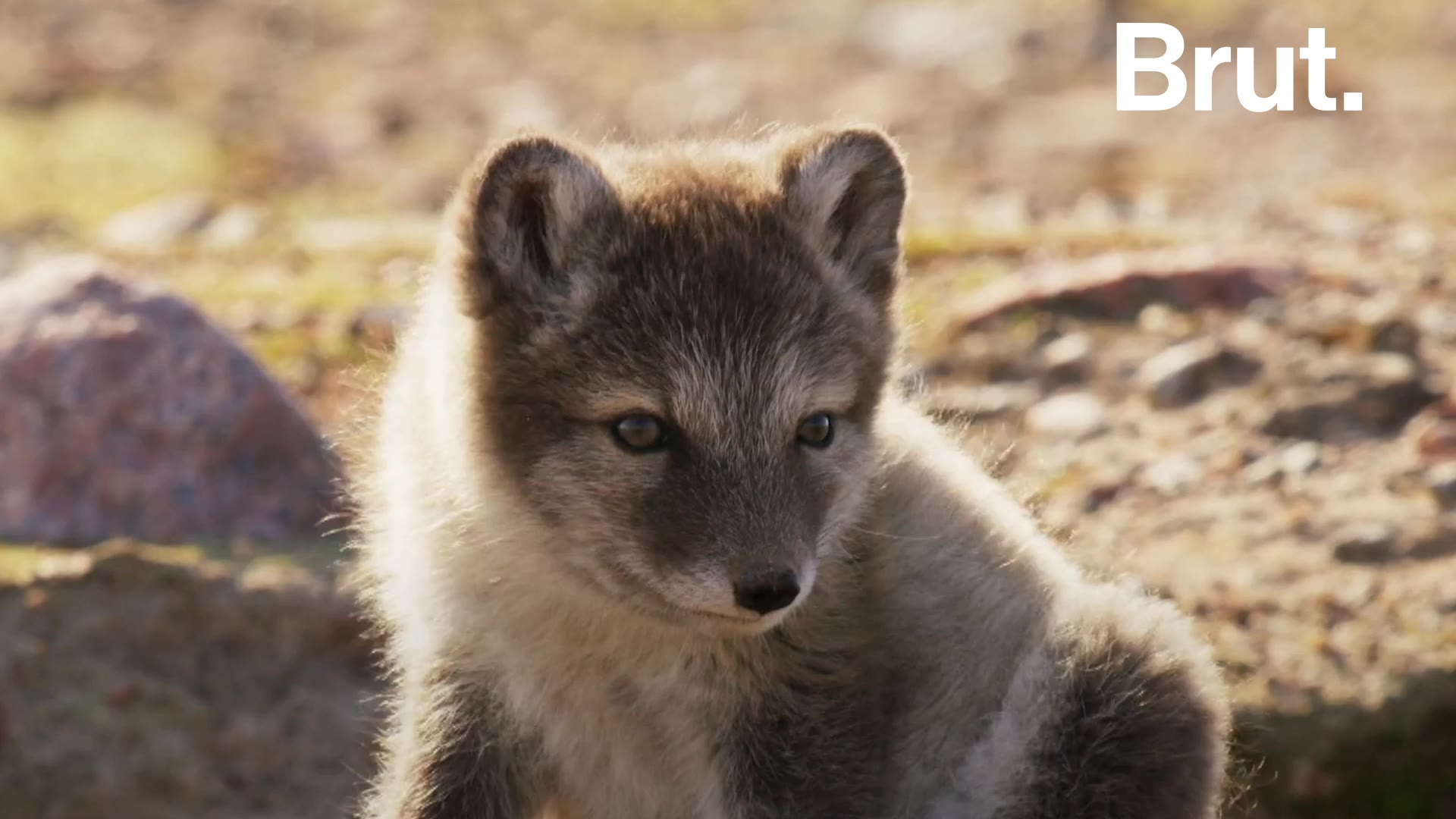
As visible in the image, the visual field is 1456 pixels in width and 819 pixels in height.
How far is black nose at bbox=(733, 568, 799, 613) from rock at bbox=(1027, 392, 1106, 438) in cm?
366

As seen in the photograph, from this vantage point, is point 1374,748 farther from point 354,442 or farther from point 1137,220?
point 1137,220

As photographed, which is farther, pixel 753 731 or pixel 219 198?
pixel 219 198

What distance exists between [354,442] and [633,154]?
1245 mm

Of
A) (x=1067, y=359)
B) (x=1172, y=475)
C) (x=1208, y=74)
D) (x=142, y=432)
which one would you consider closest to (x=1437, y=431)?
(x=1172, y=475)

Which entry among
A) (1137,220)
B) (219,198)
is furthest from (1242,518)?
(219,198)

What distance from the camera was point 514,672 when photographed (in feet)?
16.5

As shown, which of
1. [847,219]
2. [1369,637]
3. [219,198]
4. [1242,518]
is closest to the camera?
[847,219]

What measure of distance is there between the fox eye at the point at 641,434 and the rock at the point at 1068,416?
11.7 ft

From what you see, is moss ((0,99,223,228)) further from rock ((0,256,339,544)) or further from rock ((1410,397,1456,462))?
rock ((1410,397,1456,462))

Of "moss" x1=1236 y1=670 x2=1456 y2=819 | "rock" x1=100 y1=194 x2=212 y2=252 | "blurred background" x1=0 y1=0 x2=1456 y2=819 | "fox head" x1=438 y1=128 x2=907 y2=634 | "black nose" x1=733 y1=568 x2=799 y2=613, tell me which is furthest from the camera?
"rock" x1=100 y1=194 x2=212 y2=252

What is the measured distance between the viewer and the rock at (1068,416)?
25.9 ft

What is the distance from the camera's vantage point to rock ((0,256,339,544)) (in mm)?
7281

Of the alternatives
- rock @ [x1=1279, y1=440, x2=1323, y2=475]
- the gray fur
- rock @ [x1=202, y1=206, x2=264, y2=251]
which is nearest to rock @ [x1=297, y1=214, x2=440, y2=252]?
rock @ [x1=202, y1=206, x2=264, y2=251]

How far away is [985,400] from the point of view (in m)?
8.22
